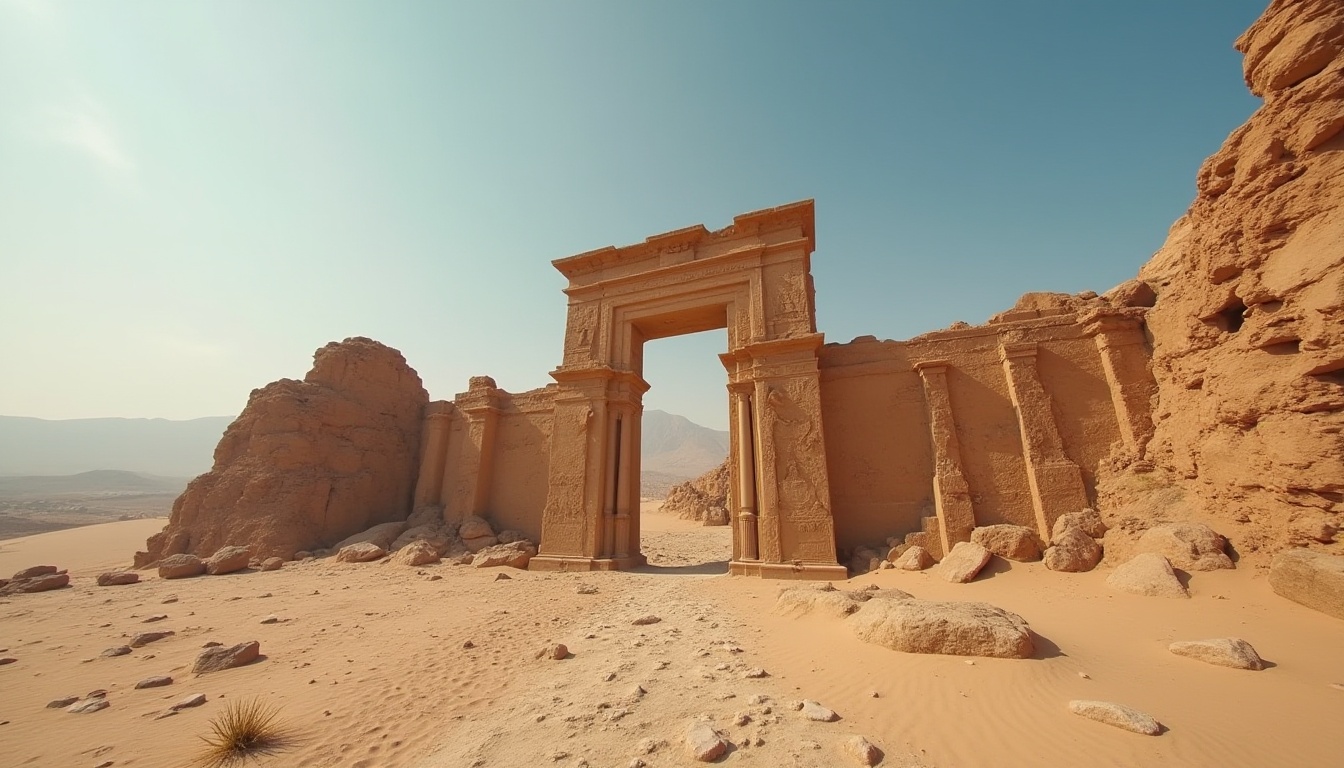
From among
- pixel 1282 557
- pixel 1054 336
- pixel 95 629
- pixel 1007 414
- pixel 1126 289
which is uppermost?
pixel 1126 289

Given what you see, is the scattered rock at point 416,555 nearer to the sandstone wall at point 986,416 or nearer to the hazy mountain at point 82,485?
the sandstone wall at point 986,416

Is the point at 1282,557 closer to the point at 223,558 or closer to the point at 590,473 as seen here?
the point at 590,473

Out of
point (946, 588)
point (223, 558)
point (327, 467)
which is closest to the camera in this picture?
point (946, 588)

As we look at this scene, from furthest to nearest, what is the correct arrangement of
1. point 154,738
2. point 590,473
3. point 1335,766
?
1. point 590,473
2. point 154,738
3. point 1335,766

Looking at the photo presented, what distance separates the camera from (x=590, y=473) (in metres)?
12.7

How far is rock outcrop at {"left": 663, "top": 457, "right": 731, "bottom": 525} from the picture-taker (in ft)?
97.2

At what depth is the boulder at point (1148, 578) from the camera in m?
5.91

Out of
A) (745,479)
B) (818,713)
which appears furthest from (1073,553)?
(818,713)

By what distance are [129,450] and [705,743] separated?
268 metres

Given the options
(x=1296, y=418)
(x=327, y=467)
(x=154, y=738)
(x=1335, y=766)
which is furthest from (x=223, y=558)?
(x=1296, y=418)

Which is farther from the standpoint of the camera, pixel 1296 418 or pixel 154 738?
pixel 1296 418

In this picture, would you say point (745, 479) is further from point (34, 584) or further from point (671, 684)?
point (34, 584)

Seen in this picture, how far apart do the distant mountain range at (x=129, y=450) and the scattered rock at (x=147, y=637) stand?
10922cm

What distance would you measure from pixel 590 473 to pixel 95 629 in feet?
28.3
